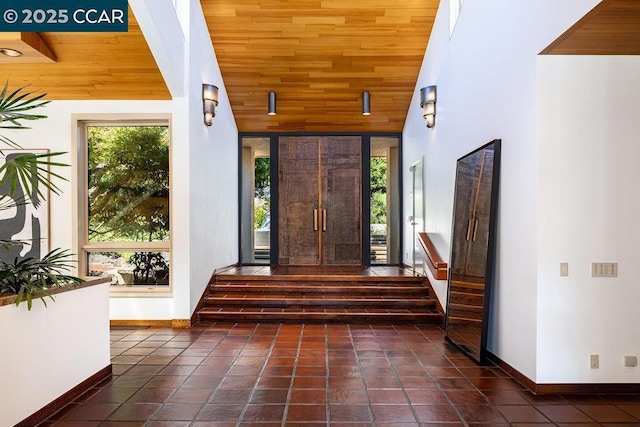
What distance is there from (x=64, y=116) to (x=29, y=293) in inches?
132

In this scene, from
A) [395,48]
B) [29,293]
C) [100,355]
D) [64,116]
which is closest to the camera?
[29,293]

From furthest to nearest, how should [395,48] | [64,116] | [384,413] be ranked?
1. [395,48]
2. [64,116]
3. [384,413]

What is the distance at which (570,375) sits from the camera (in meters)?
3.45

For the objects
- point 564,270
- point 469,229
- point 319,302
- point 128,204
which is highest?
point 128,204

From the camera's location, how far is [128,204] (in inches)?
223

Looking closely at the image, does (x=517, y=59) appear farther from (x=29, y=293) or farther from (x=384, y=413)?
(x=29, y=293)

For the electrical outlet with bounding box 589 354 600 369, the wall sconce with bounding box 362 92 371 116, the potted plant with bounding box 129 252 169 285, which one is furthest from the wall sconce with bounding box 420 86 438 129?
the potted plant with bounding box 129 252 169 285

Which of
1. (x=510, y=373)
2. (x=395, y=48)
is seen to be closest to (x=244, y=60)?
(x=395, y=48)

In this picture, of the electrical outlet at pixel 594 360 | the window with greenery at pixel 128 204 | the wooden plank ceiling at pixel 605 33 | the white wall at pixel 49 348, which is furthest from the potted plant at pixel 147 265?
the wooden plank ceiling at pixel 605 33

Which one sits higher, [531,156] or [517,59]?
[517,59]

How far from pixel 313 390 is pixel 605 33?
10.4 ft

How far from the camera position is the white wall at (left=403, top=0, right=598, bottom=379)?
349cm

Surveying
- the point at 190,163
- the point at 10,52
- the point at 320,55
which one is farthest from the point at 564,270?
the point at 10,52

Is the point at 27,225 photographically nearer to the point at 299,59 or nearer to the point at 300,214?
the point at 299,59
